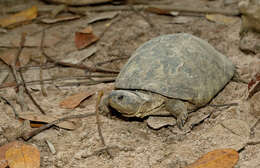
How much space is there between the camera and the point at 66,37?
5832 millimetres

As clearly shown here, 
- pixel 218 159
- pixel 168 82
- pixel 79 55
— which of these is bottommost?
pixel 218 159

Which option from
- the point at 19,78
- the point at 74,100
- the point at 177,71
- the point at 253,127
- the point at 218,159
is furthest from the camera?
the point at 19,78

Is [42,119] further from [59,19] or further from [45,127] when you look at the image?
[59,19]

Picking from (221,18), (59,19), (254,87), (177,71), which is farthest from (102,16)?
(254,87)

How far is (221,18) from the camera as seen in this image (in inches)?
235

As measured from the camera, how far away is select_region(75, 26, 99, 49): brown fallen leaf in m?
5.53

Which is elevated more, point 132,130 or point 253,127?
point 253,127

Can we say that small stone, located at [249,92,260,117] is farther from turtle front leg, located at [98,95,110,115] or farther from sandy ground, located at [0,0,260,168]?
turtle front leg, located at [98,95,110,115]

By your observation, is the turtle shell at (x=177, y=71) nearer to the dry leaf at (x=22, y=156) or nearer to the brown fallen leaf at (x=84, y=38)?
the dry leaf at (x=22, y=156)

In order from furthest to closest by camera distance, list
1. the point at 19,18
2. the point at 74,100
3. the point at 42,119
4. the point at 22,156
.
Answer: the point at 19,18 < the point at 74,100 < the point at 42,119 < the point at 22,156

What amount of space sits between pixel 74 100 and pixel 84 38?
168 centimetres

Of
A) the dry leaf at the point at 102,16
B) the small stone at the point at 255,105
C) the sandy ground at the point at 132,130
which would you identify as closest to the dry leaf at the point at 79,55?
the sandy ground at the point at 132,130

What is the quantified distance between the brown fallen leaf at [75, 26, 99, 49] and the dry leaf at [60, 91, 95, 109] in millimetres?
1345

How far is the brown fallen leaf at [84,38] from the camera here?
218 inches
